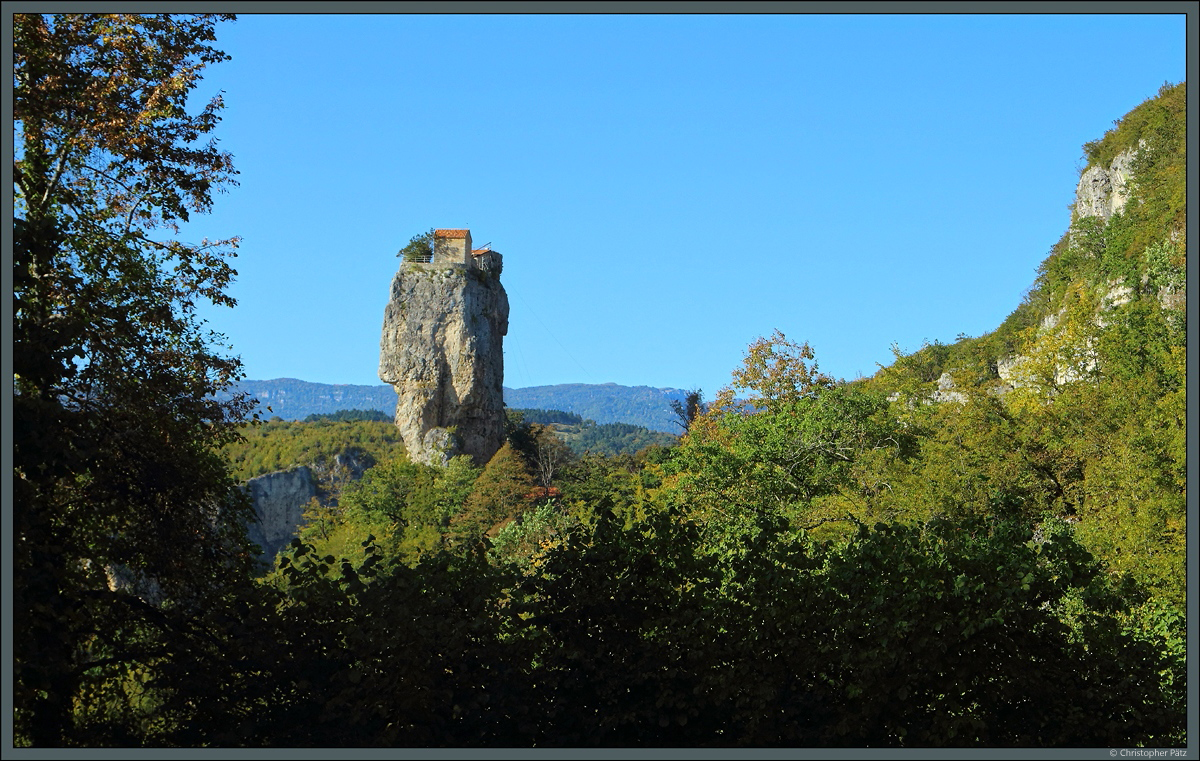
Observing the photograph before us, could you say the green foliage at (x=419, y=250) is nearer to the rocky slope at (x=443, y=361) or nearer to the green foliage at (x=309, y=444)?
the rocky slope at (x=443, y=361)

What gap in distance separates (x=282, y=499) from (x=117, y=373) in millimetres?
80746

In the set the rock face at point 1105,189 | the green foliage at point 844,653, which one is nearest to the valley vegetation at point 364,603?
the green foliage at point 844,653

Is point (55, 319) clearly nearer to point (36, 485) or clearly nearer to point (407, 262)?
point (36, 485)

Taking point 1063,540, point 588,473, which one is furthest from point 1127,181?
point 1063,540

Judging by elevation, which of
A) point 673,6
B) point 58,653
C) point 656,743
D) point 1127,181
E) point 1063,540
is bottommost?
point 656,743

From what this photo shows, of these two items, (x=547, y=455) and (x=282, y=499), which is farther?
(x=282, y=499)

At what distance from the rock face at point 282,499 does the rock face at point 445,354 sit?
19.2 metres

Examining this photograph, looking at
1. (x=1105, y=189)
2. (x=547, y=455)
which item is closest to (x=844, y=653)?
(x=1105, y=189)

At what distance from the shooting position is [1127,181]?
40.6 metres

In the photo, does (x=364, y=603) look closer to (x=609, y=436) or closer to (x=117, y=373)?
(x=117, y=373)

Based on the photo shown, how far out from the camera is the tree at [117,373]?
25.1 feet

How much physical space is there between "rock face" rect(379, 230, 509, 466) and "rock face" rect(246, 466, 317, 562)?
63.0ft

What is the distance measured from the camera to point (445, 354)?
229 feet

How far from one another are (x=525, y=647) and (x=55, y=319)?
13.6ft
